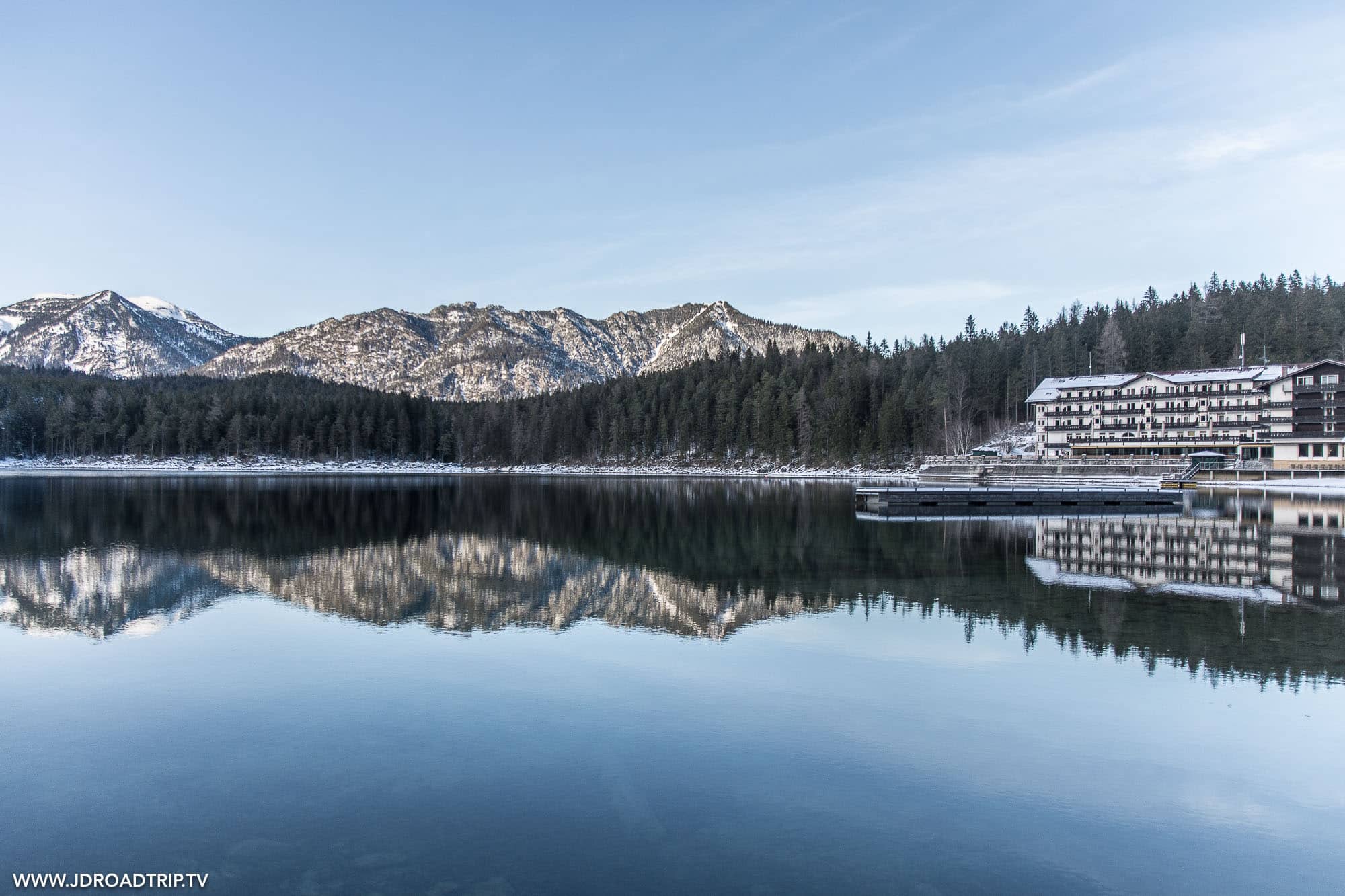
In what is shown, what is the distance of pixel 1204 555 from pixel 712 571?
18.2m

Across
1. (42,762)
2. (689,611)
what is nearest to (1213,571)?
(689,611)

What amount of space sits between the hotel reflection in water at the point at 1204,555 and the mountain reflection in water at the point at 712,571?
15 centimetres

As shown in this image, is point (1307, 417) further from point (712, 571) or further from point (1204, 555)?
point (712, 571)

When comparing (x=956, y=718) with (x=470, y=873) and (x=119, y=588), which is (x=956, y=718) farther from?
(x=119, y=588)

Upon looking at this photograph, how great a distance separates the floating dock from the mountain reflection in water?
485 cm

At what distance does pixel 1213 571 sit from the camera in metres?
25.9

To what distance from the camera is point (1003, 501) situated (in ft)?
183

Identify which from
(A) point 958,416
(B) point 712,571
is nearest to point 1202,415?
(A) point 958,416

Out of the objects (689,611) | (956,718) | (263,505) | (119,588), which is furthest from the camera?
(263,505)

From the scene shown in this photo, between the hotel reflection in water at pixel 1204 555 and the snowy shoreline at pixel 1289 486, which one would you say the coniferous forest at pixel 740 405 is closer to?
the snowy shoreline at pixel 1289 486

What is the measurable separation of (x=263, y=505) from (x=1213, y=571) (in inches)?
2043

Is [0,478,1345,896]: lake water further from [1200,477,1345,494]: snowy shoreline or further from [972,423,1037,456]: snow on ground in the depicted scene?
[972,423,1037,456]: snow on ground

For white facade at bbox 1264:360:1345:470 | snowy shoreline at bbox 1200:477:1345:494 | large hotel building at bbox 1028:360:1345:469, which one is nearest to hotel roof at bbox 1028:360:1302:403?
large hotel building at bbox 1028:360:1345:469

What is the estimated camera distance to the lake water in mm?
8070
